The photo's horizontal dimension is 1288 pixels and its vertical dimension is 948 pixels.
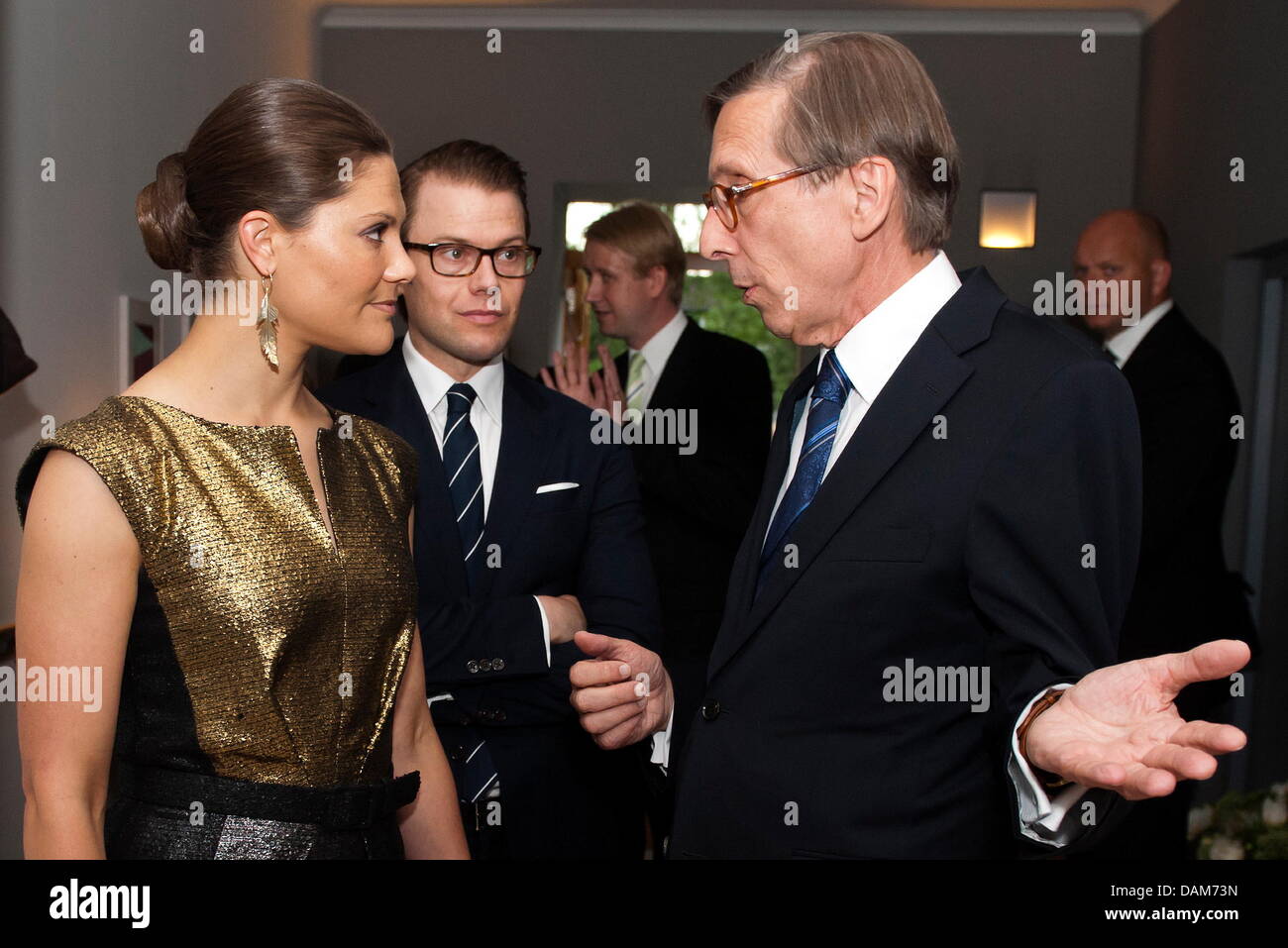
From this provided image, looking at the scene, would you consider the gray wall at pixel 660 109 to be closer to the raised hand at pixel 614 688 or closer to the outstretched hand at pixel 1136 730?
the raised hand at pixel 614 688

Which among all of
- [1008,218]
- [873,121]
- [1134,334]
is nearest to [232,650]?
[873,121]

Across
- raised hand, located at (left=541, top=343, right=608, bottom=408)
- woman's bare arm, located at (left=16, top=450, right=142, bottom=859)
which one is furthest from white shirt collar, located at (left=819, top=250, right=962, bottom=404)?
raised hand, located at (left=541, top=343, right=608, bottom=408)

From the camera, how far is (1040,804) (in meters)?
1.35

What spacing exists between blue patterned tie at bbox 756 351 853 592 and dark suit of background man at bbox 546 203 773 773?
1401 mm

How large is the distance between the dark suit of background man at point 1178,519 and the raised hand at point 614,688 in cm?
209

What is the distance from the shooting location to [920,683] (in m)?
1.53

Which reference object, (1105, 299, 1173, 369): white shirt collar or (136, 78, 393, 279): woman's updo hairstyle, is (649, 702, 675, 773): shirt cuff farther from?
(1105, 299, 1173, 369): white shirt collar

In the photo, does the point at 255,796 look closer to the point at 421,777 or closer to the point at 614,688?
the point at 421,777

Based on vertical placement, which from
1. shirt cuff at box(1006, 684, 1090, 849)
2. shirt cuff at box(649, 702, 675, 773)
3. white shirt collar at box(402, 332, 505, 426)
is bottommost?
shirt cuff at box(649, 702, 675, 773)

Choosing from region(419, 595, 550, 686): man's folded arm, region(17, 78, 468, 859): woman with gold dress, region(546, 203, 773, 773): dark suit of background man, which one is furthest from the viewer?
region(546, 203, 773, 773): dark suit of background man

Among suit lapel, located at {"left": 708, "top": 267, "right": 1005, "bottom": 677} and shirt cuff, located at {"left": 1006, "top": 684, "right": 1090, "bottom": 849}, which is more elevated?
suit lapel, located at {"left": 708, "top": 267, "right": 1005, "bottom": 677}

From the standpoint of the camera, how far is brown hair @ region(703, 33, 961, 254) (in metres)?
1.71

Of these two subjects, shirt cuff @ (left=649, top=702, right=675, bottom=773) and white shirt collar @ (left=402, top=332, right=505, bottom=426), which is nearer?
shirt cuff @ (left=649, top=702, right=675, bottom=773)

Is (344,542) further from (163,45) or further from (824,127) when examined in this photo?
(163,45)
